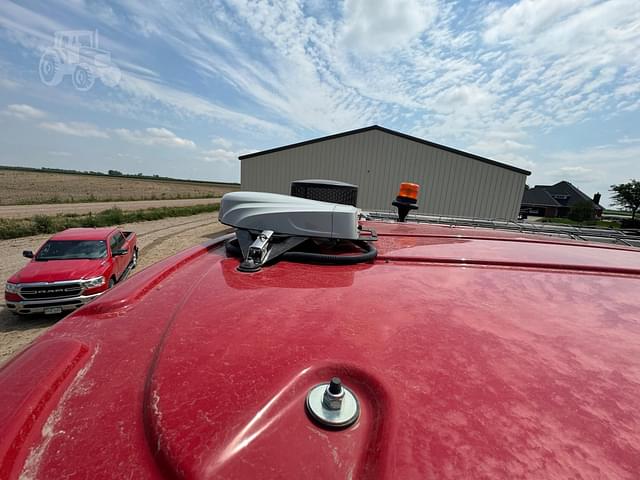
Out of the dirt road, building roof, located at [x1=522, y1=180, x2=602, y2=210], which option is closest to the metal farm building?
the dirt road

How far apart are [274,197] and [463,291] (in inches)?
Result: 48.5

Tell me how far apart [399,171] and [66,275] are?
40.2 feet

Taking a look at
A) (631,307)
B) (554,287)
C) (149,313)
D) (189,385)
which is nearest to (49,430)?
(189,385)

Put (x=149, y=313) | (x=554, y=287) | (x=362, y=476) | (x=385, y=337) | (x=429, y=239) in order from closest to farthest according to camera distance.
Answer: (x=362, y=476) → (x=385, y=337) → (x=149, y=313) → (x=554, y=287) → (x=429, y=239)

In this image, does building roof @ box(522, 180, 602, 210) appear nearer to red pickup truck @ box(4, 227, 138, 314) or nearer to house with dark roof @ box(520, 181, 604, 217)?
house with dark roof @ box(520, 181, 604, 217)

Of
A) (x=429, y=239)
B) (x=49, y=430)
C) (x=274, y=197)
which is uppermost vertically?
(x=274, y=197)

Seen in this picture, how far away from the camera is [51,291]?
5.11m

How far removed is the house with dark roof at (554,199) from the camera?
4768cm

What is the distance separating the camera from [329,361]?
78 cm

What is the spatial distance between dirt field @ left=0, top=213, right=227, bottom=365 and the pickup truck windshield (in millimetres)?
1291

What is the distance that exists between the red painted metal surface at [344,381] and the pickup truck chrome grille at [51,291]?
548 centimetres

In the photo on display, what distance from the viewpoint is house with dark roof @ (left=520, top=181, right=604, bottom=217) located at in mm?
47684

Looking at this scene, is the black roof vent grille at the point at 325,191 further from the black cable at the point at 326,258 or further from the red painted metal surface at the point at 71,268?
the red painted metal surface at the point at 71,268

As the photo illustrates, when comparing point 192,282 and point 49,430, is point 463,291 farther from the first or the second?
point 49,430
